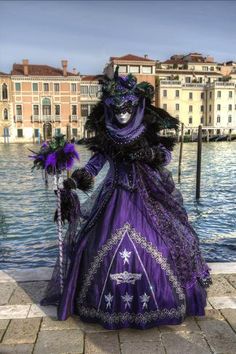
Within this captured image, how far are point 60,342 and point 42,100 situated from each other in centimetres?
5469

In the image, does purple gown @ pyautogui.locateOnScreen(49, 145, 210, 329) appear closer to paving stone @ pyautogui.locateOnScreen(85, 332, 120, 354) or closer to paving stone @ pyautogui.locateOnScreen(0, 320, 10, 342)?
paving stone @ pyautogui.locateOnScreen(85, 332, 120, 354)

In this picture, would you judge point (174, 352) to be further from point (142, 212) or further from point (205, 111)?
point (205, 111)

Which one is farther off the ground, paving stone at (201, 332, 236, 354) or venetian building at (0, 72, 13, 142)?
venetian building at (0, 72, 13, 142)

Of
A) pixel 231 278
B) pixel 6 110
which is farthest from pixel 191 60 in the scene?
pixel 231 278

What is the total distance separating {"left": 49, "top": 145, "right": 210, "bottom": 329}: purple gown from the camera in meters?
2.84

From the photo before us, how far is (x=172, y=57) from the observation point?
7419cm

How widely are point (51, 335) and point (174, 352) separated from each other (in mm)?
869

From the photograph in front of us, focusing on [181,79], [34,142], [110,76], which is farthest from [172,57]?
[110,76]

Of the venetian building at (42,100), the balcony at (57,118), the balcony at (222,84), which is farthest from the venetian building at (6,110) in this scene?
the balcony at (222,84)

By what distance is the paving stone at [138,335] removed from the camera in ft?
9.20

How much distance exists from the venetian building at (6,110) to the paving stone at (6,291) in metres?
52.5

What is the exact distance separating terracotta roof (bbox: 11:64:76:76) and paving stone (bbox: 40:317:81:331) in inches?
2135

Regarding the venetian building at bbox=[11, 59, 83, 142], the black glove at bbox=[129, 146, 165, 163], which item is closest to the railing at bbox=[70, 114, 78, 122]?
the venetian building at bbox=[11, 59, 83, 142]

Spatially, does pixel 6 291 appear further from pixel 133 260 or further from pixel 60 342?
pixel 133 260
